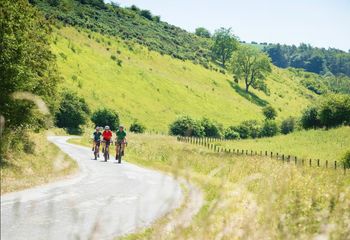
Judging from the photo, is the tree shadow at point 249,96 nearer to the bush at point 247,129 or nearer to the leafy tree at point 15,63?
the bush at point 247,129

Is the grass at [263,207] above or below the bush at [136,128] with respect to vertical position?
above

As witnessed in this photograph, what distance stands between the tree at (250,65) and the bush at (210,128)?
176ft

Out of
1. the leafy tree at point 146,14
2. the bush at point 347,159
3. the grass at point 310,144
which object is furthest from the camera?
the leafy tree at point 146,14

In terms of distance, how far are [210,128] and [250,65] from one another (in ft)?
196

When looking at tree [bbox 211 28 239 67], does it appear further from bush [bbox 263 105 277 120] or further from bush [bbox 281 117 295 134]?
bush [bbox 281 117 295 134]

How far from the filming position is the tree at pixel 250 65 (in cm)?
12875

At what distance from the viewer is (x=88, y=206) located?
10.3m

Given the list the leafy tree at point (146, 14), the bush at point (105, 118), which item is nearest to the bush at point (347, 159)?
the bush at point (105, 118)

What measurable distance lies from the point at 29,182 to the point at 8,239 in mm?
6580

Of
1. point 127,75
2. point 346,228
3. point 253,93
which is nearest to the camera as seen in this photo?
point 346,228

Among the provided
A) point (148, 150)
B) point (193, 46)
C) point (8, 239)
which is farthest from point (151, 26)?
point (8, 239)

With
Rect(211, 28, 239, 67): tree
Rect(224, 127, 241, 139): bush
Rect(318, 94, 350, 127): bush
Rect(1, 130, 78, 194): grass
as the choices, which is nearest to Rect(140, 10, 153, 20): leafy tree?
Rect(211, 28, 239, 67): tree

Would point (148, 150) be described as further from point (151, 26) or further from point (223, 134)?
point (151, 26)

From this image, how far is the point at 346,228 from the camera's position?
4941 millimetres
